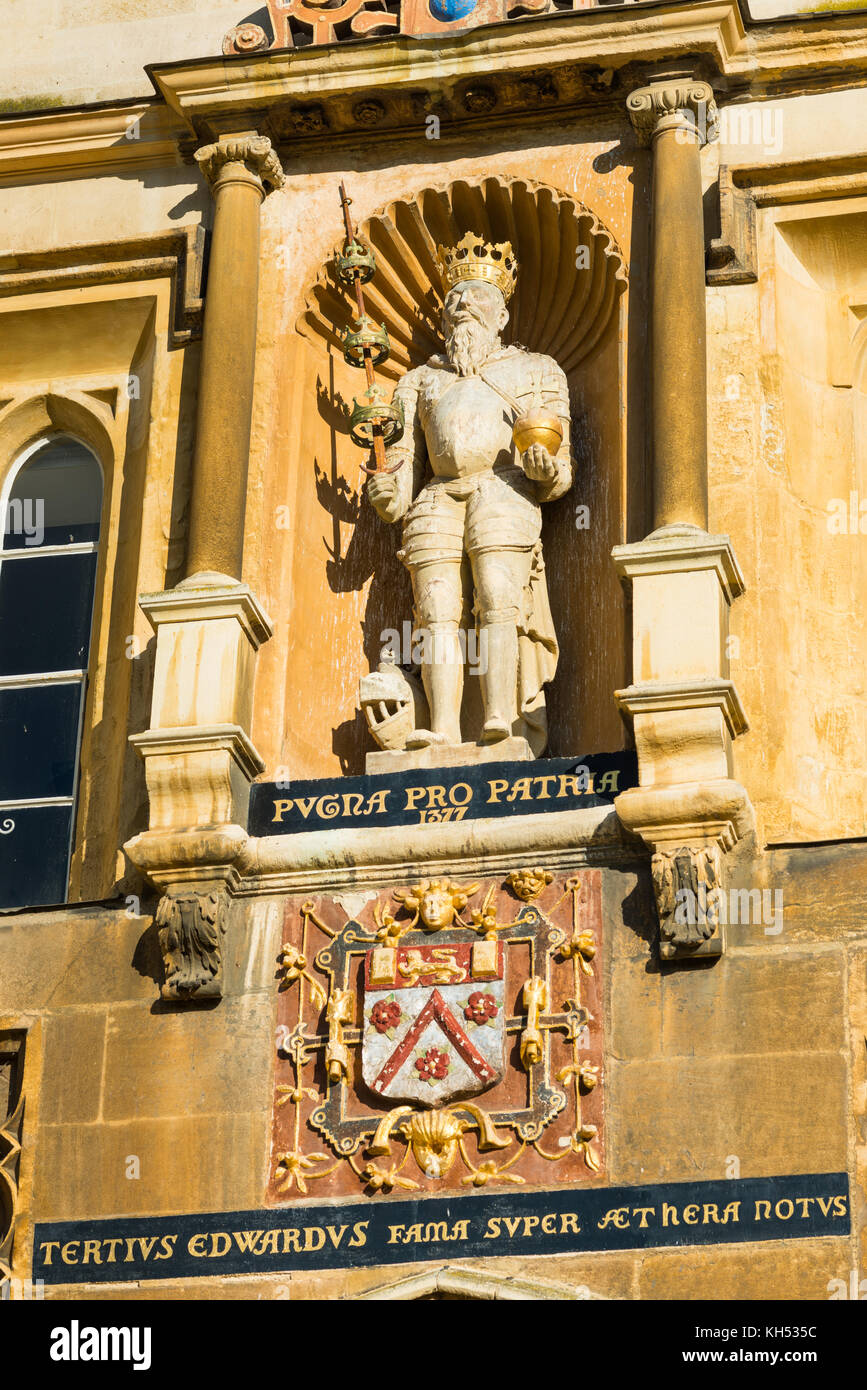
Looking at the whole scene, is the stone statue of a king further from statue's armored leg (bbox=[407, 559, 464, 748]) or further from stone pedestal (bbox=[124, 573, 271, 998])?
stone pedestal (bbox=[124, 573, 271, 998])

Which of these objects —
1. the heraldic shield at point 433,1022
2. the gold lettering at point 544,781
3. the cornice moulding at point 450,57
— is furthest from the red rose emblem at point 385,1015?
the cornice moulding at point 450,57

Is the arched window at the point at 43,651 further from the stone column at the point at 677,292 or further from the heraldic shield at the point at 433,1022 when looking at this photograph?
the stone column at the point at 677,292

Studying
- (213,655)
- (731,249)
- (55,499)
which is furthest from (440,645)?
(55,499)

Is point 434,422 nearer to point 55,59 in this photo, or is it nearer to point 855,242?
point 855,242

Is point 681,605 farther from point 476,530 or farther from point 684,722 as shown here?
point 476,530

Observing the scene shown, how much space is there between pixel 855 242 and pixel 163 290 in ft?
8.74

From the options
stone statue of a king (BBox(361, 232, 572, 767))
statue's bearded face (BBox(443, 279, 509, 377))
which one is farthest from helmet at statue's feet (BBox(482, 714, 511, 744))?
statue's bearded face (BBox(443, 279, 509, 377))

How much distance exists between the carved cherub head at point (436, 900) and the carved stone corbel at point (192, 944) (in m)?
0.61

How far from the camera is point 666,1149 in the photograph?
31.0ft

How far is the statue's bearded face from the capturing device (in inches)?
448

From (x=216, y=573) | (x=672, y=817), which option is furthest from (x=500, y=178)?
(x=672, y=817)

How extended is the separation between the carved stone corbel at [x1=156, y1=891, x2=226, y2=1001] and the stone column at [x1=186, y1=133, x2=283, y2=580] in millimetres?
1307

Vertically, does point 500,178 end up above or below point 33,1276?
above
